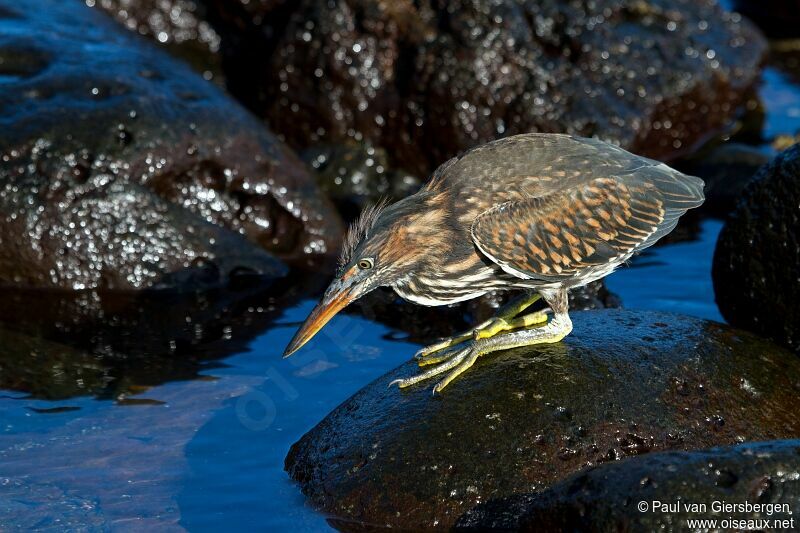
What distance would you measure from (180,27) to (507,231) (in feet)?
22.7

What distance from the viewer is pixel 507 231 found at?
565 centimetres

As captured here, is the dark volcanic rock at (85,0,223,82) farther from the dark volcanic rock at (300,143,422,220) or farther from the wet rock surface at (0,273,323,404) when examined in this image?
the wet rock surface at (0,273,323,404)

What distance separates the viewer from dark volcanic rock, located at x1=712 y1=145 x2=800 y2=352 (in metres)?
6.25

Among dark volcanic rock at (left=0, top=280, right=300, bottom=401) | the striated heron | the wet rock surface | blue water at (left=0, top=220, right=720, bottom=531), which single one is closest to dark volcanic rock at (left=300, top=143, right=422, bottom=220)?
the wet rock surface

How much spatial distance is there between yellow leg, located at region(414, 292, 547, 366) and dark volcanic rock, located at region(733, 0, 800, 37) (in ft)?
31.8

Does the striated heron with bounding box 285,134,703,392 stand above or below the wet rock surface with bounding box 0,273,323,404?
above

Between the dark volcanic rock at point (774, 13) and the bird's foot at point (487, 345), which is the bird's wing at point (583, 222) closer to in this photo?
the bird's foot at point (487, 345)

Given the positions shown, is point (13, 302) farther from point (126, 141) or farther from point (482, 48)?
point (482, 48)

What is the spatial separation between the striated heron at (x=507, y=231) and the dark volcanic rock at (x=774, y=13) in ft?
31.2

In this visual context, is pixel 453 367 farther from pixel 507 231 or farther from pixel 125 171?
pixel 125 171

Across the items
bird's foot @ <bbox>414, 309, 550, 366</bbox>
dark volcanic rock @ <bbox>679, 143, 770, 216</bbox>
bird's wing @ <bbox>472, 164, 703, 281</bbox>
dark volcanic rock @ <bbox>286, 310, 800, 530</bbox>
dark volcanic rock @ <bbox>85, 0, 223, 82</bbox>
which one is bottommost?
dark volcanic rock @ <bbox>679, 143, 770, 216</bbox>

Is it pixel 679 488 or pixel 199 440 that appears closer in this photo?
pixel 679 488

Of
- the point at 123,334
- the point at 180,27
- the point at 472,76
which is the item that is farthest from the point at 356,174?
the point at 123,334

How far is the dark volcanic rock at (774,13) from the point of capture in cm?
1466
